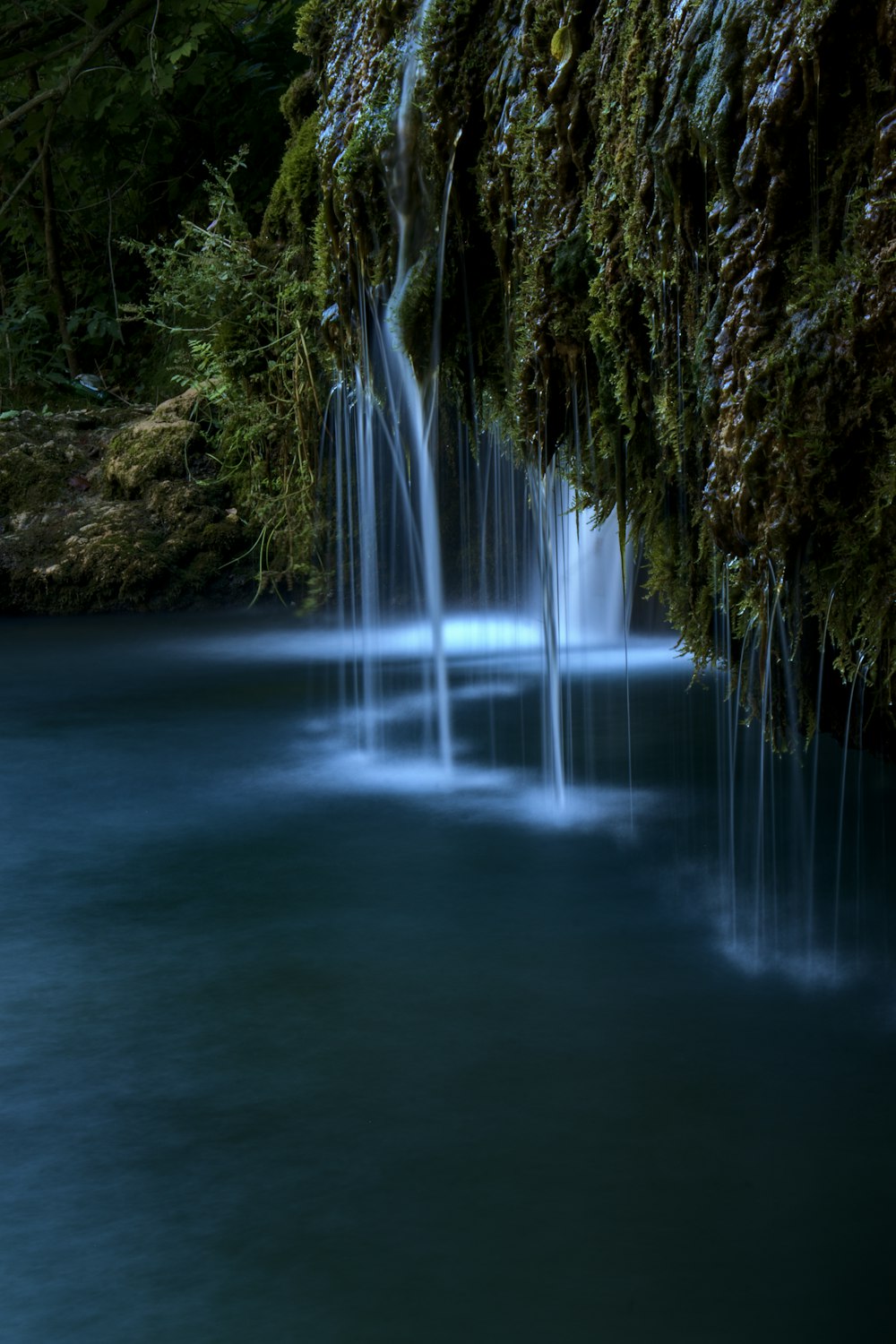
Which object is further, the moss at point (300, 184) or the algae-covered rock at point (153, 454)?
the algae-covered rock at point (153, 454)

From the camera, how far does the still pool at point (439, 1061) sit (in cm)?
206

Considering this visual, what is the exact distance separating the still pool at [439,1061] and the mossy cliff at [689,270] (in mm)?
677

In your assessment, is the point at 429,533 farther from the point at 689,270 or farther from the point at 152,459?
the point at 152,459

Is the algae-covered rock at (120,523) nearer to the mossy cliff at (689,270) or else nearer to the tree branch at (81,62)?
the tree branch at (81,62)

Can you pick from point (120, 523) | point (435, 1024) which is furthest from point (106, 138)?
point (435, 1024)

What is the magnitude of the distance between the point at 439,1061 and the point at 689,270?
1.73m

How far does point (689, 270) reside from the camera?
119 inches

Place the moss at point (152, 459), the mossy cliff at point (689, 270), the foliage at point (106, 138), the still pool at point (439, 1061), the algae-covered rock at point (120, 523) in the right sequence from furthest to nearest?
the foliage at point (106, 138)
the moss at point (152, 459)
the algae-covered rock at point (120, 523)
the mossy cliff at point (689, 270)
the still pool at point (439, 1061)

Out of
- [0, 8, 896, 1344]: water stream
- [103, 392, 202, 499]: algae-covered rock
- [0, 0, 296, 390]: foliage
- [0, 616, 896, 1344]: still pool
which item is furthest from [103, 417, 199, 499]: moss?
[0, 616, 896, 1344]: still pool

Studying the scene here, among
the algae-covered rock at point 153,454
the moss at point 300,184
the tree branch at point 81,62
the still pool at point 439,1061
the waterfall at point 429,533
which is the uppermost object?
the tree branch at point 81,62

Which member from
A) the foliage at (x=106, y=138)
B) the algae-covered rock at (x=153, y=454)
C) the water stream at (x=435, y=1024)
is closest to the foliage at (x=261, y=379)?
the algae-covered rock at (x=153, y=454)

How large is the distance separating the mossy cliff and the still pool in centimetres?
68

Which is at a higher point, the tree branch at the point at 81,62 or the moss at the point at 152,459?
the tree branch at the point at 81,62

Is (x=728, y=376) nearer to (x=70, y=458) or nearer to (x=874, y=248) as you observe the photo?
(x=874, y=248)
